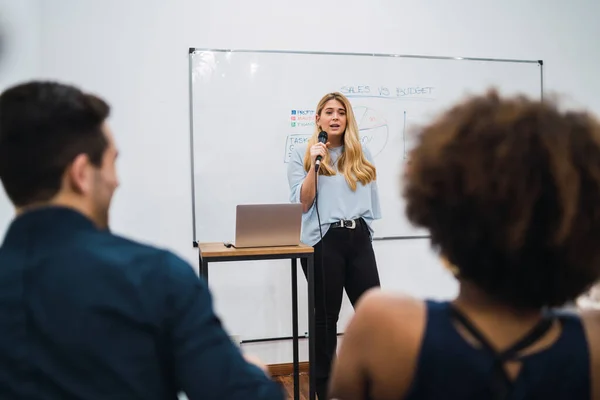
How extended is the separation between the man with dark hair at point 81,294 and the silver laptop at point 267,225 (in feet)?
4.43

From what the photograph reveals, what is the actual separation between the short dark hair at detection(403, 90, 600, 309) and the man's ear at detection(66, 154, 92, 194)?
0.53 meters

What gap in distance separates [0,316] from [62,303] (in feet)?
0.36

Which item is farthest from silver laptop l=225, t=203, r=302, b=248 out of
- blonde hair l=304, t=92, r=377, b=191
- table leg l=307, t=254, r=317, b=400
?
blonde hair l=304, t=92, r=377, b=191

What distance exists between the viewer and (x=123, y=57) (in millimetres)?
2982

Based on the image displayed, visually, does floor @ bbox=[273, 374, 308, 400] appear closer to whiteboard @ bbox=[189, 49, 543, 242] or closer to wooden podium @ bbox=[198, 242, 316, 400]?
wooden podium @ bbox=[198, 242, 316, 400]

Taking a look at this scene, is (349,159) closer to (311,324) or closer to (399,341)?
(311,324)

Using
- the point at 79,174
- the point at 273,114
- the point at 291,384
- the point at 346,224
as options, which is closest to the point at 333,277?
the point at 346,224

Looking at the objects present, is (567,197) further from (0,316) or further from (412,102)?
(412,102)

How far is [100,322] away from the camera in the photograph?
29.8 inches

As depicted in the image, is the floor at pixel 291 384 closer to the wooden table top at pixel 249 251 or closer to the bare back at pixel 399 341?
the wooden table top at pixel 249 251

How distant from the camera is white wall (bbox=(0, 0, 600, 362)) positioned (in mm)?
2945

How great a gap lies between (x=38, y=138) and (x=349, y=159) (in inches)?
79.5

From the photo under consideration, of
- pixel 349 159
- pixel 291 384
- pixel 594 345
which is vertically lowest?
pixel 291 384

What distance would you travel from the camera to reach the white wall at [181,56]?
2.95 m
